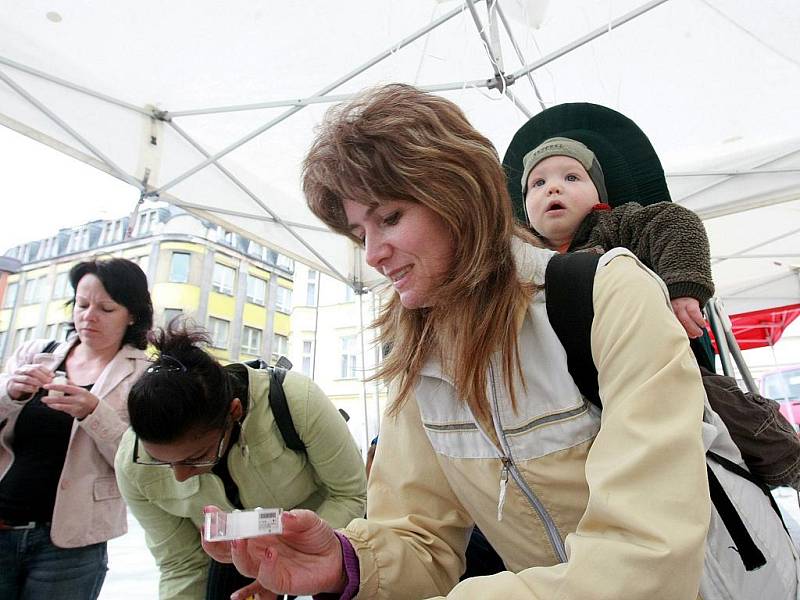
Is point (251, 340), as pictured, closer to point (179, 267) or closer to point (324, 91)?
point (179, 267)

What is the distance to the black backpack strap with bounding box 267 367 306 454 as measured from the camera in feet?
4.12

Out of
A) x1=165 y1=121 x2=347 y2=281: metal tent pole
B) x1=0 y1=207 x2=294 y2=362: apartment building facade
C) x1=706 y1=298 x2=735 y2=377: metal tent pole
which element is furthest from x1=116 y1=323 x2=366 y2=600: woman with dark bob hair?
x1=0 y1=207 x2=294 y2=362: apartment building facade

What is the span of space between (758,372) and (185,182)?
10194mm

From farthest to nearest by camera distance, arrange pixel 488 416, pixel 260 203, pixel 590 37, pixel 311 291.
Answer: pixel 311 291 → pixel 260 203 → pixel 590 37 → pixel 488 416

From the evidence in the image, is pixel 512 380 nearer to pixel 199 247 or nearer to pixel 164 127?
pixel 164 127

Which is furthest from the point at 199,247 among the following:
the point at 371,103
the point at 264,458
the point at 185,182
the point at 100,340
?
the point at 371,103

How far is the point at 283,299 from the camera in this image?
1104cm

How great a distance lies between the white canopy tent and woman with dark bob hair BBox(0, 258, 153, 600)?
1358mm

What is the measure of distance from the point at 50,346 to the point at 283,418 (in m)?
0.94

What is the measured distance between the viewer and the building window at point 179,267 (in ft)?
27.0

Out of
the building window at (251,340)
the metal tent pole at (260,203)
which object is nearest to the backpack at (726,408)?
the metal tent pole at (260,203)

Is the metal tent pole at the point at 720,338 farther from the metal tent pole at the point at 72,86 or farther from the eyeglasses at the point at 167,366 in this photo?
the metal tent pole at the point at 72,86

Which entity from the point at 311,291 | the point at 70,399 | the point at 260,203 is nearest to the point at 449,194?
the point at 70,399

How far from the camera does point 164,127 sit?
112 inches
